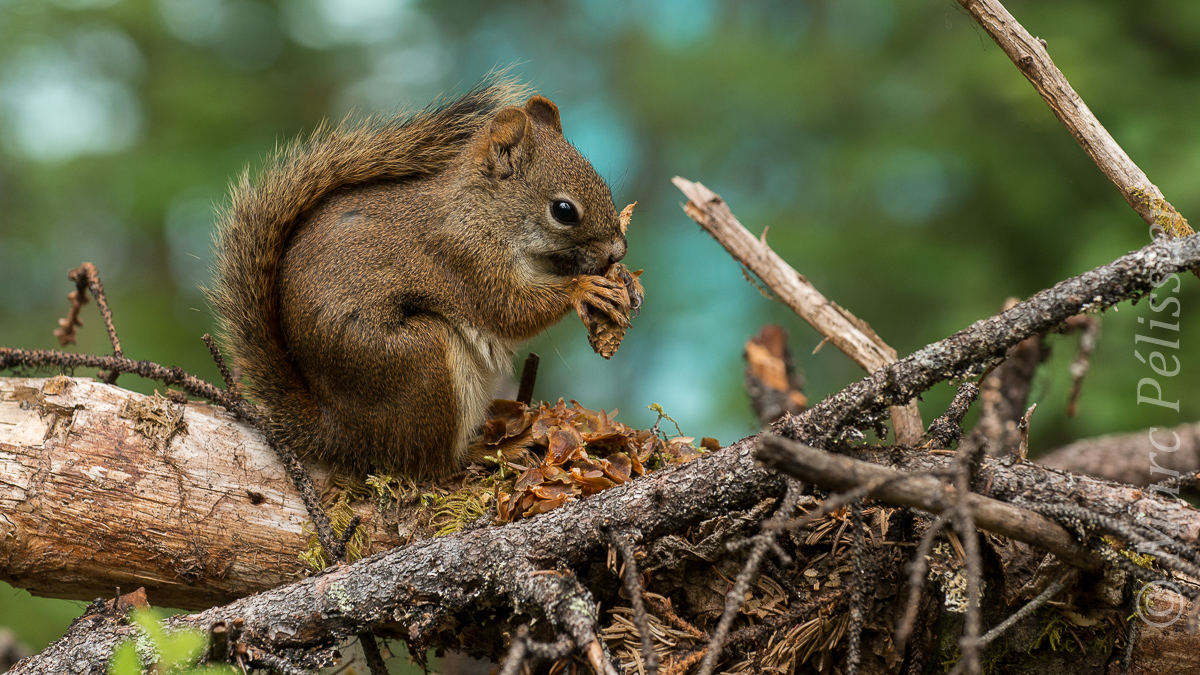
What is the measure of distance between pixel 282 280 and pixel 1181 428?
3.56 meters

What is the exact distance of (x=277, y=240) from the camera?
273 centimetres

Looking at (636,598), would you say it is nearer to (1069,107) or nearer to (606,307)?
(606,307)

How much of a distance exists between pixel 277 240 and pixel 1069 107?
245cm

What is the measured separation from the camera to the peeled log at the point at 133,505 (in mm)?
2244

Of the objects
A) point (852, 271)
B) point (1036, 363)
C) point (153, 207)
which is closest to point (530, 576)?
point (1036, 363)

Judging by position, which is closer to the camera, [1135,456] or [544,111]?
[1135,456]

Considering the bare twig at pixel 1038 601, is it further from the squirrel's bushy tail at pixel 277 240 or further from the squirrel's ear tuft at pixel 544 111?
the squirrel's ear tuft at pixel 544 111

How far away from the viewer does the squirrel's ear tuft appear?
330 centimetres

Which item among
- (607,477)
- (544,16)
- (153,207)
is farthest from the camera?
(544,16)

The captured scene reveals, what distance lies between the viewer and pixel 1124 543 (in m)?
1.57

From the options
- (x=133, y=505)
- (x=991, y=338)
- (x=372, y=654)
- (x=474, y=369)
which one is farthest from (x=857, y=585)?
(x=133, y=505)

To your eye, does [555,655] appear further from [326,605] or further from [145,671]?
[145,671]

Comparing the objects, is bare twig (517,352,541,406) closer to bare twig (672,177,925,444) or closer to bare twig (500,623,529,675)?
bare twig (672,177,925,444)

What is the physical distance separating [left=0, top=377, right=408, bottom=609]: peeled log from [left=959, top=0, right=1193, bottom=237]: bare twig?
2216mm
